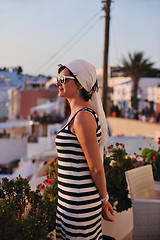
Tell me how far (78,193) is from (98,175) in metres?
0.16

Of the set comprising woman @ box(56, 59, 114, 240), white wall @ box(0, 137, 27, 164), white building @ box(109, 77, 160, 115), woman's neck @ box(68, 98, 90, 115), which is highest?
white building @ box(109, 77, 160, 115)

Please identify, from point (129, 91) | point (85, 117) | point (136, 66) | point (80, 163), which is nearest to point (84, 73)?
point (85, 117)

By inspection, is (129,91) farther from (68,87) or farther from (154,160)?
(68,87)

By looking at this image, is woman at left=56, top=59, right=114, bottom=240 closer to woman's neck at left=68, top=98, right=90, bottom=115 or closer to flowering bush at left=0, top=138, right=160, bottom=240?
woman's neck at left=68, top=98, right=90, bottom=115

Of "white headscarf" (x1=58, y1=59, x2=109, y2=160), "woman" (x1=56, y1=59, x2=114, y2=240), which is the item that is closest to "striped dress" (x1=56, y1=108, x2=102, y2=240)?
"woman" (x1=56, y1=59, x2=114, y2=240)

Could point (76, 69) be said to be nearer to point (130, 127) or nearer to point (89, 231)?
point (89, 231)

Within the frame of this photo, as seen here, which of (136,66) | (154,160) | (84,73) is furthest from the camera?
(136,66)

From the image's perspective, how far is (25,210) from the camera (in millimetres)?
2346

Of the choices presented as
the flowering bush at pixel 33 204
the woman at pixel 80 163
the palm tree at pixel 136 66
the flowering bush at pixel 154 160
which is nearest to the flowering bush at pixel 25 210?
the flowering bush at pixel 33 204

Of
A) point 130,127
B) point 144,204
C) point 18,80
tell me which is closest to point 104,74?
point 130,127

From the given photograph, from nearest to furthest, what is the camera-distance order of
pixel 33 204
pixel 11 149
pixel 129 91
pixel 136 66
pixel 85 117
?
1. pixel 85 117
2. pixel 33 204
3. pixel 136 66
4. pixel 11 149
5. pixel 129 91

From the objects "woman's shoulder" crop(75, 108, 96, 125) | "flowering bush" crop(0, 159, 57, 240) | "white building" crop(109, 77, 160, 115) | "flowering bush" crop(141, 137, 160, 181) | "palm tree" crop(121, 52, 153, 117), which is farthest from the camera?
"white building" crop(109, 77, 160, 115)

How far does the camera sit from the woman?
1.79m

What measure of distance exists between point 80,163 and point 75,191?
0.17 metres
